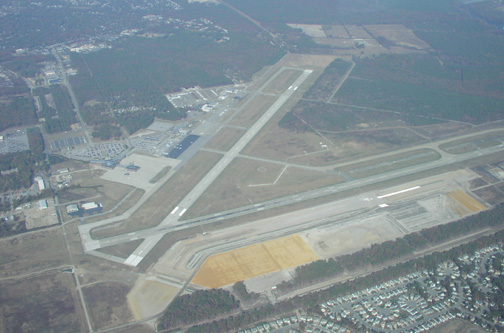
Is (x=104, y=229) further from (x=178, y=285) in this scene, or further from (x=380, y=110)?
(x=380, y=110)

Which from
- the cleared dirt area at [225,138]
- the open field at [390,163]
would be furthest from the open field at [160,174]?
the open field at [390,163]

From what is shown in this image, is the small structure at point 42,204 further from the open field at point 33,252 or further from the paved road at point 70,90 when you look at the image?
the paved road at point 70,90

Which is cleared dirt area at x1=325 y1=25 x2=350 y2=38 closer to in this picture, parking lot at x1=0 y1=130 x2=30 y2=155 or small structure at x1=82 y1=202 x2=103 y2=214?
parking lot at x1=0 y1=130 x2=30 y2=155

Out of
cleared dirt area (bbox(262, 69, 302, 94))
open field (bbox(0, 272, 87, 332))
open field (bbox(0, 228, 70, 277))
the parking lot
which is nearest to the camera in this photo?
open field (bbox(0, 272, 87, 332))

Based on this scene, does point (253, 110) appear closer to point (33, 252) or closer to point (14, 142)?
point (14, 142)

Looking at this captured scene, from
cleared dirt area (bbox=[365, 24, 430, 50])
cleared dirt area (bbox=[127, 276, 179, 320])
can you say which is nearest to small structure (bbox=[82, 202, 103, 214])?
cleared dirt area (bbox=[127, 276, 179, 320])

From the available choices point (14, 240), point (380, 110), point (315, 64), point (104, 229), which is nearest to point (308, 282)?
point (104, 229)

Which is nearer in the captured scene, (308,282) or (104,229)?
(308,282)
